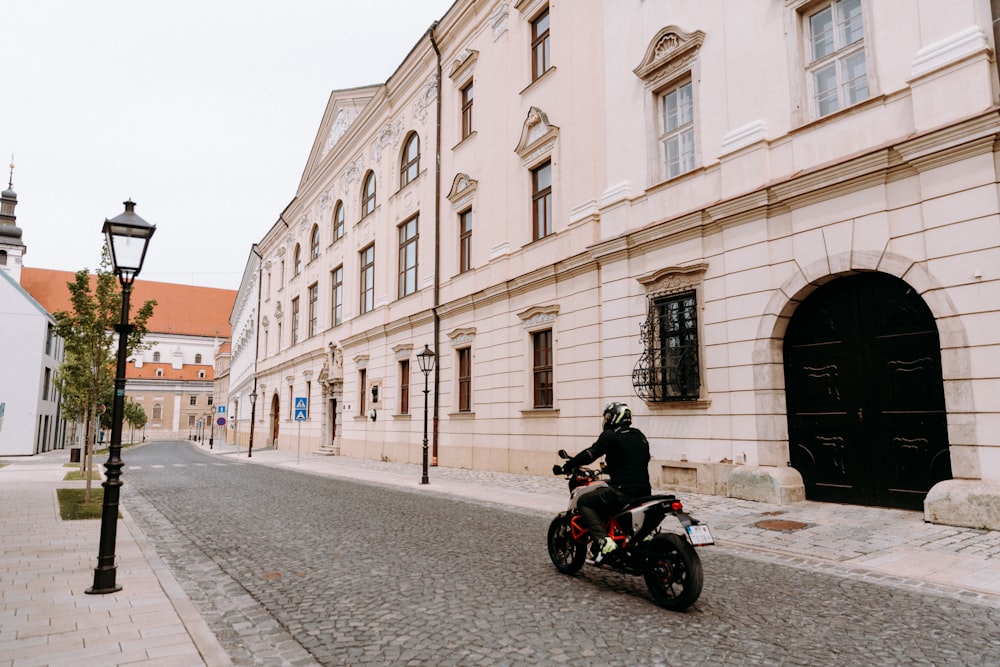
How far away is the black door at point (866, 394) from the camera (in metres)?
9.68

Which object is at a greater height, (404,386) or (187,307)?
(187,307)

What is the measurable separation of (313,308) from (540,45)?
2269cm

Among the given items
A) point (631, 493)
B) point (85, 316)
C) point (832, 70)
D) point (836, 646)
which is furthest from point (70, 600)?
point (832, 70)

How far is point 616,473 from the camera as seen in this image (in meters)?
6.02

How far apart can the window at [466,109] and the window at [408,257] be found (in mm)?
4066

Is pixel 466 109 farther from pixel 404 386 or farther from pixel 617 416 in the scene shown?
pixel 617 416

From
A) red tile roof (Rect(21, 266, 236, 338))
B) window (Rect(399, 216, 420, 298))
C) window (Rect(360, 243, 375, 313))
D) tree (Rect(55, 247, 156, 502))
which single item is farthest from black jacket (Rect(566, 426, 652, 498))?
red tile roof (Rect(21, 266, 236, 338))

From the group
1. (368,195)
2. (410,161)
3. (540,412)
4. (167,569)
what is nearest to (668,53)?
(540,412)

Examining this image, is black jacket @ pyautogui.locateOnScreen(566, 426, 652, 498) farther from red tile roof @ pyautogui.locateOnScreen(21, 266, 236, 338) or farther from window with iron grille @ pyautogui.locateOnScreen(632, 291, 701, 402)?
red tile roof @ pyautogui.locateOnScreen(21, 266, 236, 338)

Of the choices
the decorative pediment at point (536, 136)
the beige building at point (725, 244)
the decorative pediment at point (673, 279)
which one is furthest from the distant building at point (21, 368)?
the decorative pediment at point (673, 279)

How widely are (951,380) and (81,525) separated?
12.5 metres

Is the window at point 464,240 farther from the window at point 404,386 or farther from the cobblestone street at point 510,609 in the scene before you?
the cobblestone street at point 510,609

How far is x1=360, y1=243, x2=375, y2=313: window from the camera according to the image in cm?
2938

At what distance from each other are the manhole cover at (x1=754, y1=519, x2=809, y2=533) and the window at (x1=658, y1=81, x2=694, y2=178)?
24.1 ft
